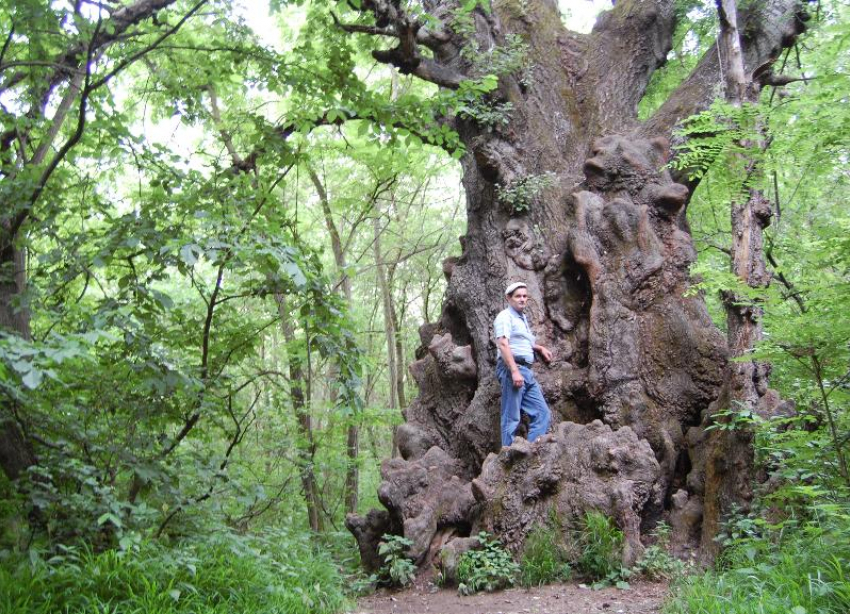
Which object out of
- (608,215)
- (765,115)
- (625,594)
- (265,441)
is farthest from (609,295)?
(265,441)

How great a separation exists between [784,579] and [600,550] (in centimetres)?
182

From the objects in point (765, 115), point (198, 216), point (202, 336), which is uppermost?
point (765, 115)

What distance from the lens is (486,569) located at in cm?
541

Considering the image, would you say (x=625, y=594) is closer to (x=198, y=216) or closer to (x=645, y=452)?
(x=645, y=452)

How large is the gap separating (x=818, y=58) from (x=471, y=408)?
451 centimetres

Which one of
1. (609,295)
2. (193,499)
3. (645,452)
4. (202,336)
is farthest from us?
(609,295)

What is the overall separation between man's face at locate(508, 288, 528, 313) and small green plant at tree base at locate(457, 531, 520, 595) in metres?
2.34

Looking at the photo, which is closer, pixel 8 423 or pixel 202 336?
pixel 8 423

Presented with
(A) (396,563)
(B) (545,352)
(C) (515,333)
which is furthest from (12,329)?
(B) (545,352)

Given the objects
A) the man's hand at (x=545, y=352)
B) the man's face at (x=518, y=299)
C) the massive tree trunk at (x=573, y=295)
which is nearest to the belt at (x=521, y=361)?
the man's hand at (x=545, y=352)

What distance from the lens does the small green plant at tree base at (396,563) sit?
19.6 ft

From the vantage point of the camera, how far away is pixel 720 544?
16.8 feet

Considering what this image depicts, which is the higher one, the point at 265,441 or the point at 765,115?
the point at 765,115

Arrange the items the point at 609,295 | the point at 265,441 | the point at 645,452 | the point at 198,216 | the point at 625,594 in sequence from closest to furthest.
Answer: the point at 198,216 → the point at 625,594 → the point at 645,452 → the point at 609,295 → the point at 265,441
